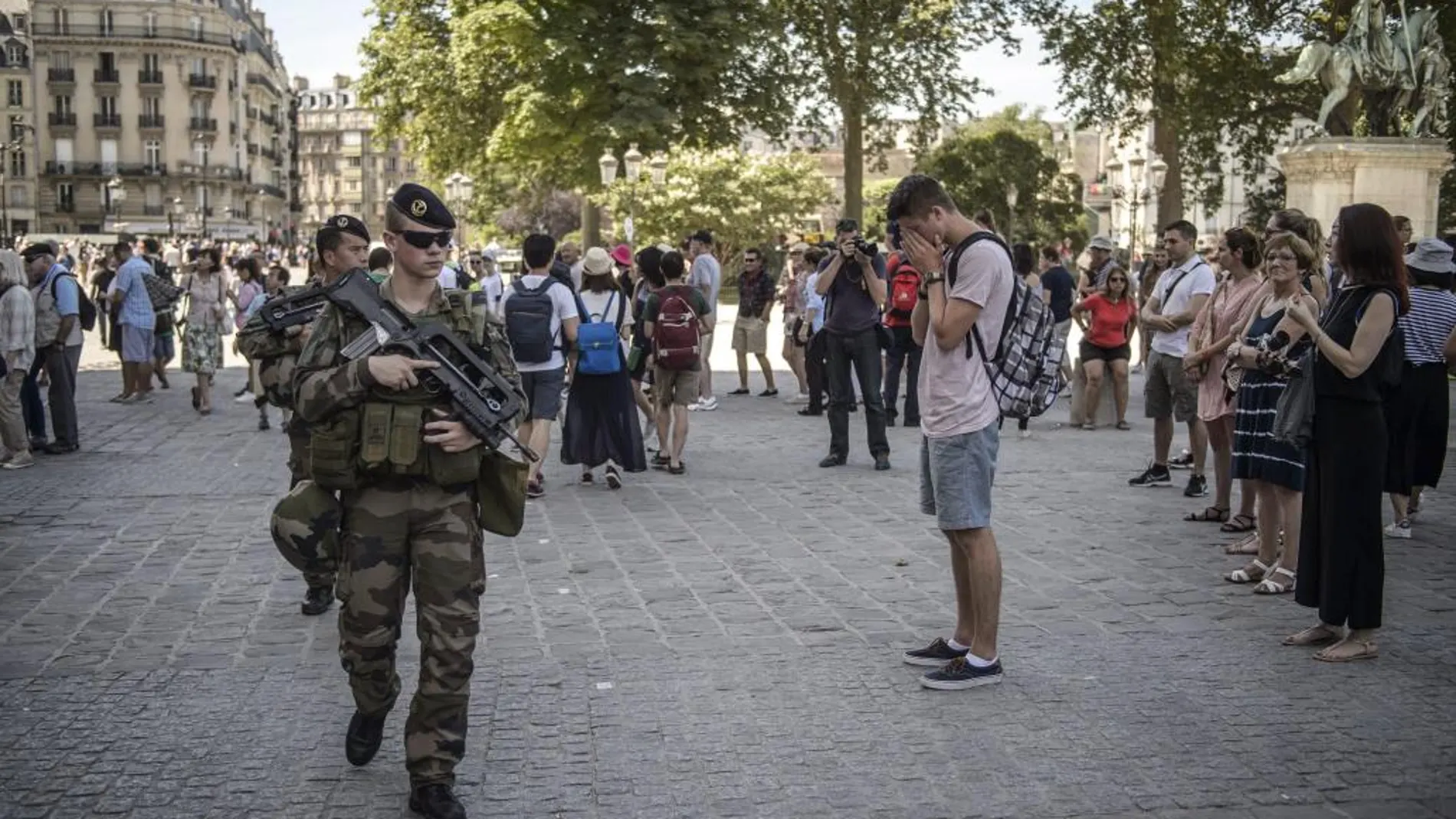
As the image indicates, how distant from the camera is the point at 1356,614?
23.6ft

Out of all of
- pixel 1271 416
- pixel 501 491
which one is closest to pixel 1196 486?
pixel 1271 416

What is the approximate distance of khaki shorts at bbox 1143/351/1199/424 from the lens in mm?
12258

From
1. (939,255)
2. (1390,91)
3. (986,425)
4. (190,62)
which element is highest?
(190,62)

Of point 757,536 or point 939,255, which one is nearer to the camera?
point 939,255

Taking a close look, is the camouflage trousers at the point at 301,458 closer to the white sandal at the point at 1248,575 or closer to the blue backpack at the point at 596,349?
the blue backpack at the point at 596,349

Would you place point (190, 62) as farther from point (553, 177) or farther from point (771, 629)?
point (771, 629)

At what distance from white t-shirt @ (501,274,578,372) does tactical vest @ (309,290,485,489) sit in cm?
632

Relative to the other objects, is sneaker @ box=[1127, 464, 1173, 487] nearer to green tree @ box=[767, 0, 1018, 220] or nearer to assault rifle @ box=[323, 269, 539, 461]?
assault rifle @ box=[323, 269, 539, 461]

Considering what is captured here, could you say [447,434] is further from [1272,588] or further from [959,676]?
[1272,588]

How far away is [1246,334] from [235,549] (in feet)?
19.5

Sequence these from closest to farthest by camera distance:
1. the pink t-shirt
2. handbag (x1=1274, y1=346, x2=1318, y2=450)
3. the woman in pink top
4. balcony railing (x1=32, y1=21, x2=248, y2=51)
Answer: the pink t-shirt < handbag (x1=1274, y1=346, x2=1318, y2=450) < the woman in pink top < balcony railing (x1=32, y1=21, x2=248, y2=51)

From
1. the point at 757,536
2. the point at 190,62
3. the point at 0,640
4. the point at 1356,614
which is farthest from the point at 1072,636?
the point at 190,62

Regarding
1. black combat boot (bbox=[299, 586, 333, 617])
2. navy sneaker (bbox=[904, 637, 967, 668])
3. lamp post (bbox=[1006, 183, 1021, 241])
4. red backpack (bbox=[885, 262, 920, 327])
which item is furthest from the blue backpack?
lamp post (bbox=[1006, 183, 1021, 241])

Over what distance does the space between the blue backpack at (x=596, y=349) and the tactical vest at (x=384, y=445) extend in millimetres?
6875
